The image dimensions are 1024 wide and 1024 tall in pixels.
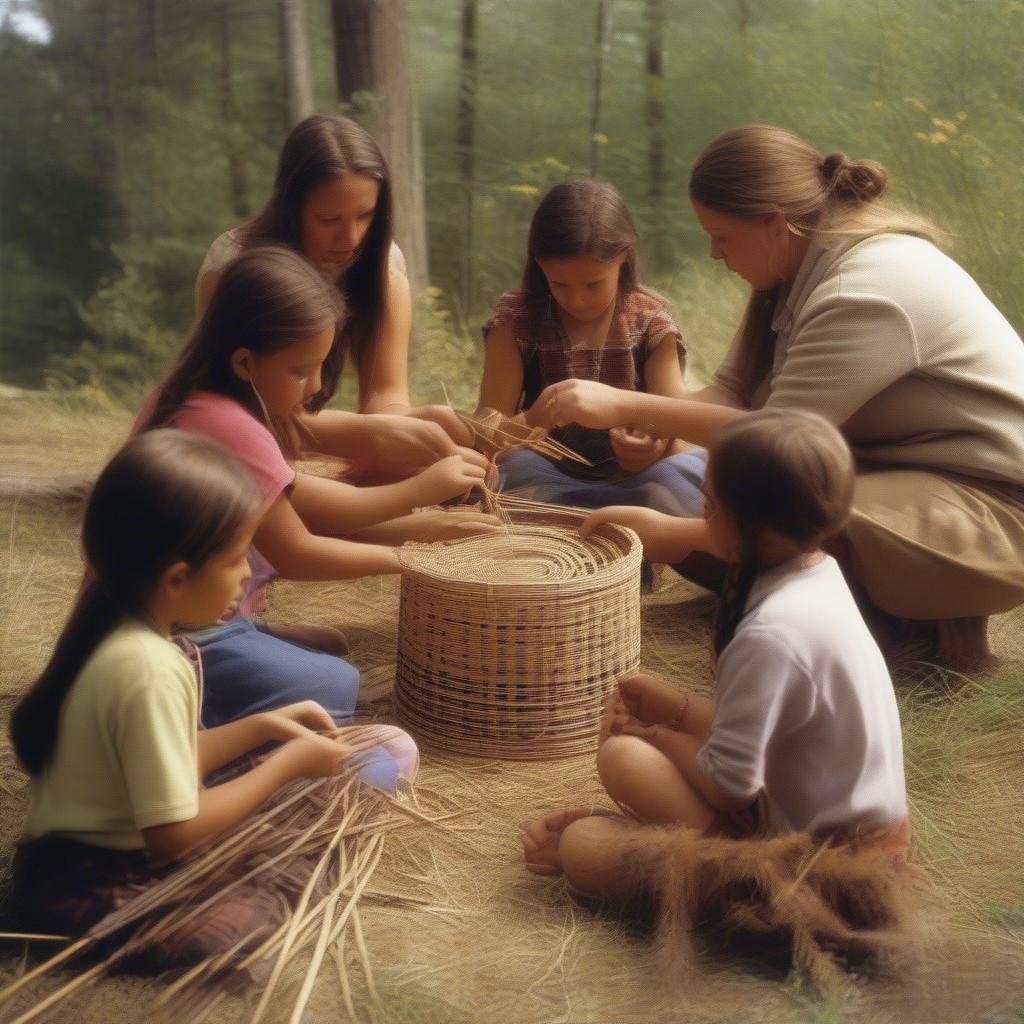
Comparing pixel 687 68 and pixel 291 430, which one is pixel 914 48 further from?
pixel 291 430

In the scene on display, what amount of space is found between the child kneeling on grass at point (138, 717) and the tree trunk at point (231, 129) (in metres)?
6.35

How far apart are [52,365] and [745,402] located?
18.6 ft

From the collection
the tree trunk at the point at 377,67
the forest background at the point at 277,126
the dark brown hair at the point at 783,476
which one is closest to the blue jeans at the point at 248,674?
the dark brown hair at the point at 783,476

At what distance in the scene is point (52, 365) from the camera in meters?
7.96

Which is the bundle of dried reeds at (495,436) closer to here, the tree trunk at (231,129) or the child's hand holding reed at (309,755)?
the child's hand holding reed at (309,755)

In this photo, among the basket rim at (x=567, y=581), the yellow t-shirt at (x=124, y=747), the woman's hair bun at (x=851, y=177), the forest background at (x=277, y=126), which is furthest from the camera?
the forest background at (x=277, y=126)

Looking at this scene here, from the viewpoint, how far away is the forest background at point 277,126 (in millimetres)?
7773

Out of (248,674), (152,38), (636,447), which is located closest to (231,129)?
(152,38)

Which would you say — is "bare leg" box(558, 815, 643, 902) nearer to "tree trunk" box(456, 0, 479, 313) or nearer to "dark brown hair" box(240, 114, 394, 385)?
"dark brown hair" box(240, 114, 394, 385)

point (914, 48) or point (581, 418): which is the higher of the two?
point (914, 48)

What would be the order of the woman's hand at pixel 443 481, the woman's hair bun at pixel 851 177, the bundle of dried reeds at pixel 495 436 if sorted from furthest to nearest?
1. the bundle of dried reeds at pixel 495 436
2. the woman's hair bun at pixel 851 177
3. the woman's hand at pixel 443 481

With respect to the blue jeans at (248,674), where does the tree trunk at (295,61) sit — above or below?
above

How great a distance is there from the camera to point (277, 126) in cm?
804

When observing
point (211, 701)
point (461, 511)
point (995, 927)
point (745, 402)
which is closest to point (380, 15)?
point (745, 402)
